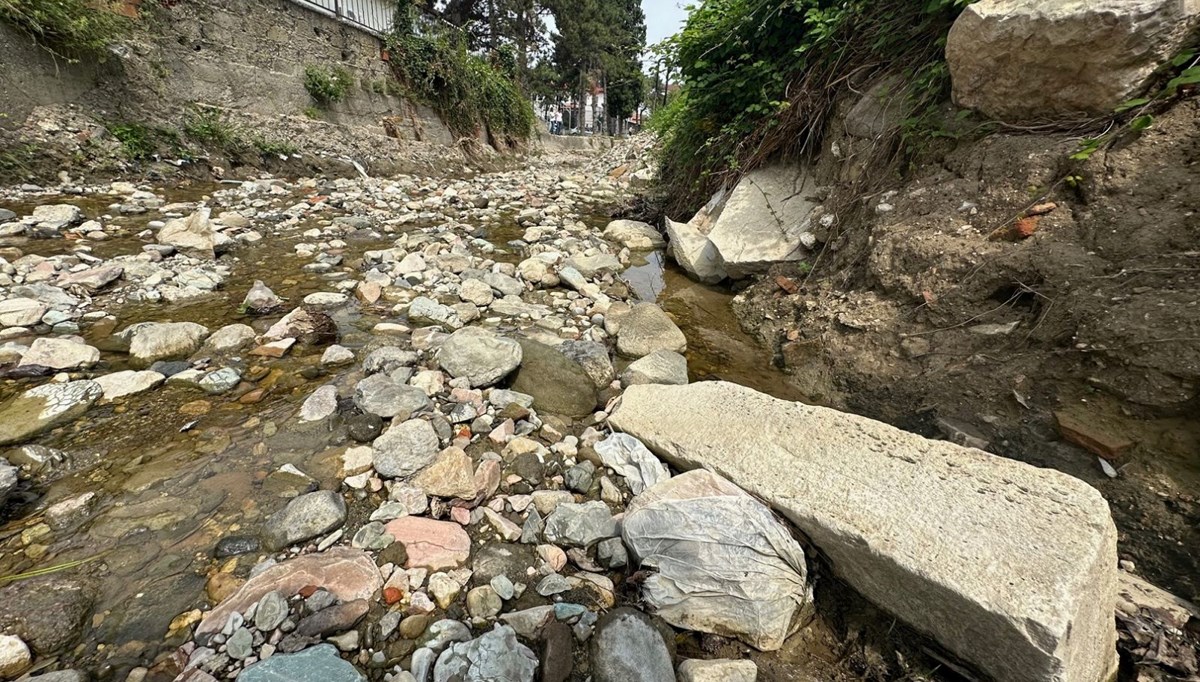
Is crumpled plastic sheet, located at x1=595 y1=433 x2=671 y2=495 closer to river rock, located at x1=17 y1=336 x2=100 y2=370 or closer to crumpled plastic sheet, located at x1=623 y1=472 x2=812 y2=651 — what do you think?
crumpled plastic sheet, located at x1=623 y1=472 x2=812 y2=651

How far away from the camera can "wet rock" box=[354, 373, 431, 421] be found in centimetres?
234

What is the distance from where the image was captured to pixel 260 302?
334 cm

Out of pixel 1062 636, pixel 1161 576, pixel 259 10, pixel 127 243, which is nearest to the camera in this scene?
pixel 1062 636

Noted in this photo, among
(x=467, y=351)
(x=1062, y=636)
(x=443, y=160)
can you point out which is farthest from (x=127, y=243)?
(x=443, y=160)

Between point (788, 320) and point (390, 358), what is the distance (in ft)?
9.88

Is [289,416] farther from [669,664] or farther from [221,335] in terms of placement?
[669,664]

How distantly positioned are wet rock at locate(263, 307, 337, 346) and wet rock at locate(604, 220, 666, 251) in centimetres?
400

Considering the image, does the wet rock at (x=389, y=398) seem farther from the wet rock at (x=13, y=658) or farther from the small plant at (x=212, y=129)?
the small plant at (x=212, y=129)

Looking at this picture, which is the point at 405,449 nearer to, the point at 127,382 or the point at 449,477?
the point at 449,477

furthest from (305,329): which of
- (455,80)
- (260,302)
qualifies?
(455,80)

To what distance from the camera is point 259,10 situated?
338 inches

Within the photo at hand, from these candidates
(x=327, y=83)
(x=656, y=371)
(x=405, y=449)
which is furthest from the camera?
(x=327, y=83)

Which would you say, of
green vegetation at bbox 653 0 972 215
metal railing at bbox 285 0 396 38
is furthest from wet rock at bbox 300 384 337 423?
metal railing at bbox 285 0 396 38

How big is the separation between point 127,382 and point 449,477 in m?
2.00
